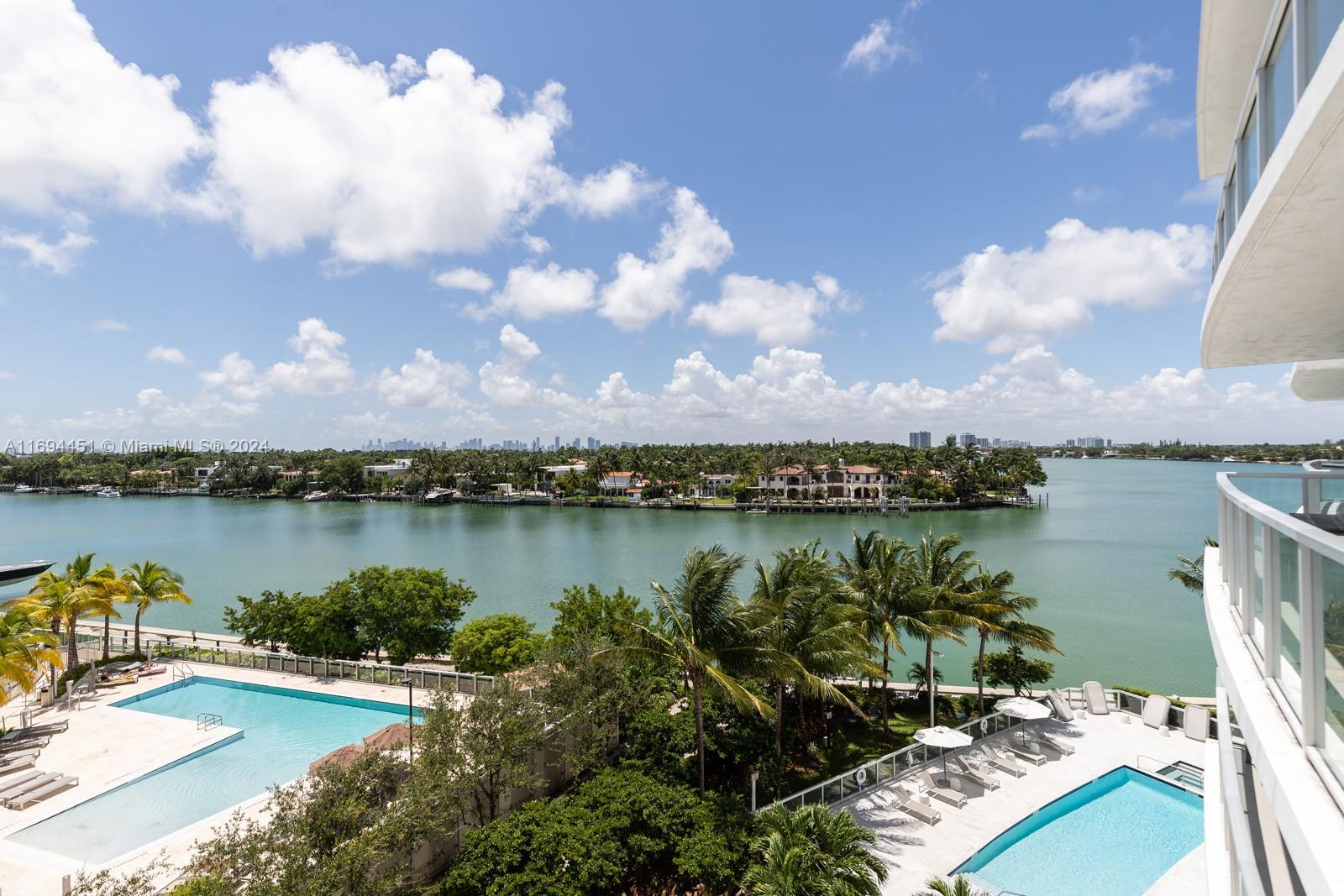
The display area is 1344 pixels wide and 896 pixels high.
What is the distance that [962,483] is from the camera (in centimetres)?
8519

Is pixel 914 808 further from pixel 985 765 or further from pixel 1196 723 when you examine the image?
pixel 1196 723

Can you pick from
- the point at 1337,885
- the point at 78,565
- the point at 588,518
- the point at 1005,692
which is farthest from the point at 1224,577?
the point at 588,518

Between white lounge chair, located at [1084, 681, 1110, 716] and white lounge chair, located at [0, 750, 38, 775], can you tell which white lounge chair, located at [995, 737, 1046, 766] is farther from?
white lounge chair, located at [0, 750, 38, 775]

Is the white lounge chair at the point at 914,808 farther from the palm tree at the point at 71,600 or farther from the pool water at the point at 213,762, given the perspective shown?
the palm tree at the point at 71,600

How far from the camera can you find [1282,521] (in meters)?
3.19

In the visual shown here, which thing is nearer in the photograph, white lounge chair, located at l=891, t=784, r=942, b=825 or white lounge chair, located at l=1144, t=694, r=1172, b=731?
white lounge chair, located at l=891, t=784, r=942, b=825

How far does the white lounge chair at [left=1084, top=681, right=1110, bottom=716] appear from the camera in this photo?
58.1 ft

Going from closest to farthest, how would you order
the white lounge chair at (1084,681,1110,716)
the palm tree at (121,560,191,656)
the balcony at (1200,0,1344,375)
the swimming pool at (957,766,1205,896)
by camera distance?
1. the balcony at (1200,0,1344,375)
2. the swimming pool at (957,766,1205,896)
3. the white lounge chair at (1084,681,1110,716)
4. the palm tree at (121,560,191,656)

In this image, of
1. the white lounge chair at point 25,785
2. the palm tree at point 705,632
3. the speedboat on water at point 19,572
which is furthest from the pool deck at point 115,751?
the speedboat on water at point 19,572

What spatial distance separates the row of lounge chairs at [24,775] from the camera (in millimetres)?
13188

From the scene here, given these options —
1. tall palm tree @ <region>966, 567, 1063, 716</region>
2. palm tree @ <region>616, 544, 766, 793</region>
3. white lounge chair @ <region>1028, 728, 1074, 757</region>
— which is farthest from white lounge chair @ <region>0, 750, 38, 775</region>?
white lounge chair @ <region>1028, 728, 1074, 757</region>

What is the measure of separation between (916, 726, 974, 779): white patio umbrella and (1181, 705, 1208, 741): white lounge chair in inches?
263

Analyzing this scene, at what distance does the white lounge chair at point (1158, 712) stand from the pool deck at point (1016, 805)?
0.79 ft

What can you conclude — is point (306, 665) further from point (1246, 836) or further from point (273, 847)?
point (1246, 836)
